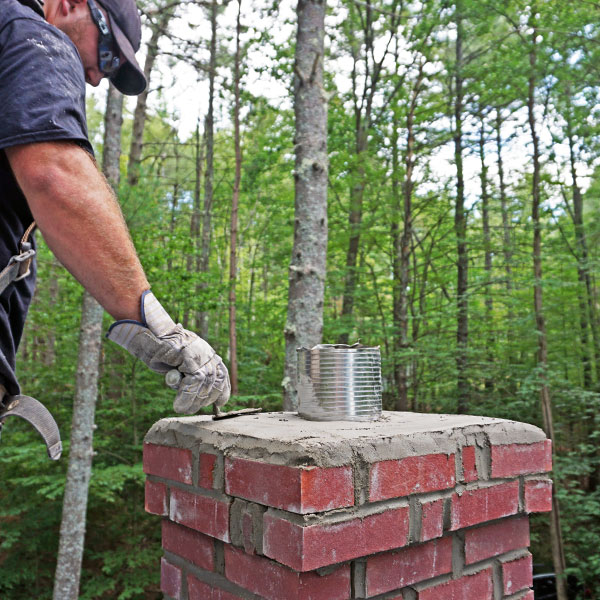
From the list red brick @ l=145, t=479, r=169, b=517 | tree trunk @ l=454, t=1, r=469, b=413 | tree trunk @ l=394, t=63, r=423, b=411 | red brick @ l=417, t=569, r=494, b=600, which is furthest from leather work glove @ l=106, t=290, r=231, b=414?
tree trunk @ l=454, t=1, r=469, b=413

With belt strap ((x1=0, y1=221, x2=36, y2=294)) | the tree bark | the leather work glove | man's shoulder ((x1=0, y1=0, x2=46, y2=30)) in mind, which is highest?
man's shoulder ((x1=0, y1=0, x2=46, y2=30))

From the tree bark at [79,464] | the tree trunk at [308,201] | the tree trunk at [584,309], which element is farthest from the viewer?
the tree trunk at [584,309]

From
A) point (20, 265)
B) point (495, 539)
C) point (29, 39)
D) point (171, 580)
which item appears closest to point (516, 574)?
point (495, 539)

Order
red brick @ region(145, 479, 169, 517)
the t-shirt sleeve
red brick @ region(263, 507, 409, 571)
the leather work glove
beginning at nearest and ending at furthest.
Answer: red brick @ region(263, 507, 409, 571) → the t-shirt sleeve → the leather work glove → red brick @ region(145, 479, 169, 517)

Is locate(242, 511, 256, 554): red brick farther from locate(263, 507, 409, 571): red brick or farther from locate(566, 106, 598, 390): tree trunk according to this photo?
locate(566, 106, 598, 390): tree trunk

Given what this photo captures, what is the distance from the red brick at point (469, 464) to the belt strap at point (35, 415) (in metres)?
1.08

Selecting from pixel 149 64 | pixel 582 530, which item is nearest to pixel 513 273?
pixel 582 530

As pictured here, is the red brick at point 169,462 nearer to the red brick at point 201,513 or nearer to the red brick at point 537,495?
the red brick at point 201,513

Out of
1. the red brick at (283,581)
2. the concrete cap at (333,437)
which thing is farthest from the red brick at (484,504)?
the red brick at (283,581)

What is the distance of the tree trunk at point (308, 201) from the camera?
4.46 meters

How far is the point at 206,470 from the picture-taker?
1156 millimetres

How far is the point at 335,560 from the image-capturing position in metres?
0.91

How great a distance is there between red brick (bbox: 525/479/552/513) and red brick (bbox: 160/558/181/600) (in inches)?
34.9

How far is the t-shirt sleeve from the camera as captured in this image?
1088 millimetres
